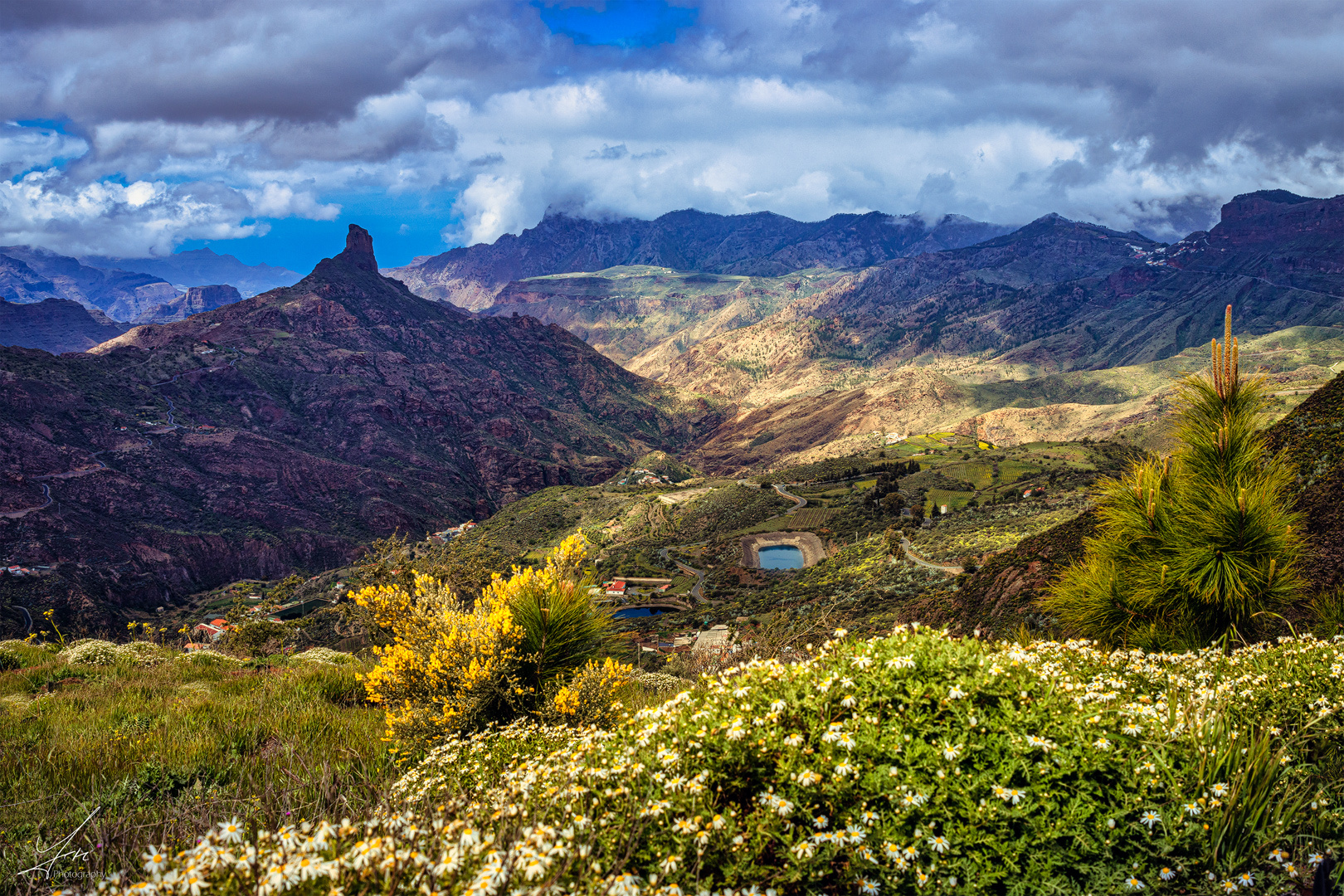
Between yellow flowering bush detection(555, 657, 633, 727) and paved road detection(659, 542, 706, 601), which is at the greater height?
yellow flowering bush detection(555, 657, 633, 727)

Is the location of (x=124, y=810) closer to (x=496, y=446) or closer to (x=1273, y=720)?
(x=1273, y=720)

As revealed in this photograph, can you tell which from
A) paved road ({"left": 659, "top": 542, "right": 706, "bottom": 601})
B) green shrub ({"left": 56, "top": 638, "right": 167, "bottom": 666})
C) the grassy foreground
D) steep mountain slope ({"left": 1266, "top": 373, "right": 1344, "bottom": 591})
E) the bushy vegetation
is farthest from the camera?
paved road ({"left": 659, "top": 542, "right": 706, "bottom": 601})

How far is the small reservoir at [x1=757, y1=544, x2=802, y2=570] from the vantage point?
260ft

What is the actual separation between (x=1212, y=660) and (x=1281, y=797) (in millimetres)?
2792

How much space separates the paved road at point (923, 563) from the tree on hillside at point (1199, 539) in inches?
1163

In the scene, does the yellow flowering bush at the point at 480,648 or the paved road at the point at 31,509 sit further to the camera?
the paved road at the point at 31,509

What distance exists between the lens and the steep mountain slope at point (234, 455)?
92.3 m

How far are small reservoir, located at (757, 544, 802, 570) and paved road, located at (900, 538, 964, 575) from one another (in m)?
15.7

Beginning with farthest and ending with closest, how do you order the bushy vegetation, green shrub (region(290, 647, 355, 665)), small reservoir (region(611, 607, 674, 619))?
small reservoir (region(611, 607, 674, 619)) → the bushy vegetation → green shrub (region(290, 647, 355, 665))

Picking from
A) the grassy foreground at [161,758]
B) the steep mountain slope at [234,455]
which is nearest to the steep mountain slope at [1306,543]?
the grassy foreground at [161,758]

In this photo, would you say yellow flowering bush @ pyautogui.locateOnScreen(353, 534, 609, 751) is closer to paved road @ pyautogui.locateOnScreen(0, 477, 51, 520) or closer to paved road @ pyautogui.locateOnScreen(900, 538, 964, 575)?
paved road @ pyautogui.locateOnScreen(900, 538, 964, 575)

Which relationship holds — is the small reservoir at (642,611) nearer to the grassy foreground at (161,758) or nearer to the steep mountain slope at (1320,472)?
the steep mountain slope at (1320,472)

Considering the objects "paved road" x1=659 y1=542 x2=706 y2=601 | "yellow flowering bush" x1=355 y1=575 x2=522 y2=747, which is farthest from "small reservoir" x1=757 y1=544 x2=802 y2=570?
"yellow flowering bush" x1=355 y1=575 x2=522 y2=747

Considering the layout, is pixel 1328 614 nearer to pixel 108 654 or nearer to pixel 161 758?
pixel 161 758
